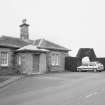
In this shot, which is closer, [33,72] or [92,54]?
[33,72]

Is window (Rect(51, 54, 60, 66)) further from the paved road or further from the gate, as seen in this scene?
the paved road

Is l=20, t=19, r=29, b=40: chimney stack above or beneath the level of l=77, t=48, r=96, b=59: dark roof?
above

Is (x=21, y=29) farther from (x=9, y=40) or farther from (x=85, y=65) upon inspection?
(x=85, y=65)

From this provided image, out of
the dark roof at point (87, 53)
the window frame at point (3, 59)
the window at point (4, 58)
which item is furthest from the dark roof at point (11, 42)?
the dark roof at point (87, 53)

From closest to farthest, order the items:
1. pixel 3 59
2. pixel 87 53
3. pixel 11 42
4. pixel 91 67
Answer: pixel 3 59, pixel 11 42, pixel 91 67, pixel 87 53

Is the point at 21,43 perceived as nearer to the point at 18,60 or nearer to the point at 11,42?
the point at 11,42

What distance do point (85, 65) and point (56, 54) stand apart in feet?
16.2

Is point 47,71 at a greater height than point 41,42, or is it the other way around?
point 41,42

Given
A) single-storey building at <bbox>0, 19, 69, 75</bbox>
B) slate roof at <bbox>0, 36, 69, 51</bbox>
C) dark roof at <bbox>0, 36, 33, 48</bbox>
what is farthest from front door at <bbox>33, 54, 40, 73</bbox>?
dark roof at <bbox>0, 36, 33, 48</bbox>

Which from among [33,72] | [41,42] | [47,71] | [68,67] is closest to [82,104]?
[33,72]

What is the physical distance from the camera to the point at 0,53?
75.8 ft

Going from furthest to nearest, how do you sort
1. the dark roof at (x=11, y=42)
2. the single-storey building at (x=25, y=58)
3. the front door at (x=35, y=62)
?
the front door at (x=35, y=62) < the dark roof at (x=11, y=42) < the single-storey building at (x=25, y=58)

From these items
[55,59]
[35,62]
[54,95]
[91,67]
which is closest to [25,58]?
[35,62]

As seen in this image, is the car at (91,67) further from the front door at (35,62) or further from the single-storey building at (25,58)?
the front door at (35,62)
